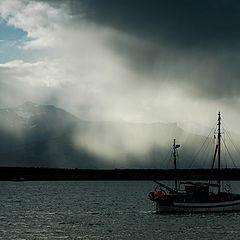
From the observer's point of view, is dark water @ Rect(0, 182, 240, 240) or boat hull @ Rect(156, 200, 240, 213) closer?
dark water @ Rect(0, 182, 240, 240)

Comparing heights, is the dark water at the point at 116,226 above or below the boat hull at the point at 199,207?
below

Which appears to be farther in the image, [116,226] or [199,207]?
[199,207]

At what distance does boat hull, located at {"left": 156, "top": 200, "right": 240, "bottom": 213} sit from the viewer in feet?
385

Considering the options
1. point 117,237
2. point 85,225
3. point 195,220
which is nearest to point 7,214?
point 85,225

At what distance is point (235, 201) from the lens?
121750mm

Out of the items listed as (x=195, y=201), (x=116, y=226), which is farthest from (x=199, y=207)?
(x=116, y=226)

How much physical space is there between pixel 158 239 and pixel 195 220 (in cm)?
2969

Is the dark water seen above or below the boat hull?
below

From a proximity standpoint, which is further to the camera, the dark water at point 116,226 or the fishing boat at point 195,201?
the fishing boat at point 195,201

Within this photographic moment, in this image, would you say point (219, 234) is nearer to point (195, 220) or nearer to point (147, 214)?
point (195, 220)

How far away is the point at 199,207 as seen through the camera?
119 m

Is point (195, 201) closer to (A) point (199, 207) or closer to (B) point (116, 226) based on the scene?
(A) point (199, 207)

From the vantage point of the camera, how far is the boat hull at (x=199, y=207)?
11738 centimetres

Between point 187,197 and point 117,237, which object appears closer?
point 117,237
